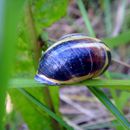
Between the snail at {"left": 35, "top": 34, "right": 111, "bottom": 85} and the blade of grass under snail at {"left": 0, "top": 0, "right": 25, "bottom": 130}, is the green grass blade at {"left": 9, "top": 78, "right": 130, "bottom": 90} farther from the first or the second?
the blade of grass under snail at {"left": 0, "top": 0, "right": 25, "bottom": 130}

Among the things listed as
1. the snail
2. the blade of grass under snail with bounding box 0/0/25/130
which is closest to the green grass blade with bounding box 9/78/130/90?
the snail

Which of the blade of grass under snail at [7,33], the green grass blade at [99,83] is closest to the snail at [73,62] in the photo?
the green grass blade at [99,83]

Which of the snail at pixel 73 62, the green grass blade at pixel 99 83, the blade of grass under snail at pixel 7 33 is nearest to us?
the blade of grass under snail at pixel 7 33

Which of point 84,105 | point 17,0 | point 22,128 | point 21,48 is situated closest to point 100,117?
point 84,105

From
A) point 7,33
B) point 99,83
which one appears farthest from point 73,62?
point 7,33

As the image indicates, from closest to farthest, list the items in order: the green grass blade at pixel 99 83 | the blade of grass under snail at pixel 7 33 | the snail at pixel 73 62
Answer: the blade of grass under snail at pixel 7 33, the green grass blade at pixel 99 83, the snail at pixel 73 62

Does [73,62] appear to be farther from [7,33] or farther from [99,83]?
[7,33]

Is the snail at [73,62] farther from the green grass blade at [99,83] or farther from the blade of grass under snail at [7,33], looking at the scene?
the blade of grass under snail at [7,33]

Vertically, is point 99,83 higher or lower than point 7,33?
lower
